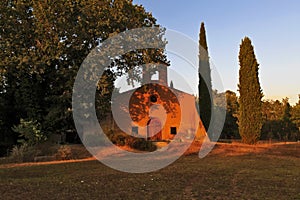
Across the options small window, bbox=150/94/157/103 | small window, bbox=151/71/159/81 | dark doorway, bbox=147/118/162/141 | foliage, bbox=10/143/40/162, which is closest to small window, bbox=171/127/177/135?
dark doorway, bbox=147/118/162/141

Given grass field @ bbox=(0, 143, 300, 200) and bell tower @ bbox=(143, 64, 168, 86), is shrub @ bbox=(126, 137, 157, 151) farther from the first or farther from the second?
grass field @ bbox=(0, 143, 300, 200)

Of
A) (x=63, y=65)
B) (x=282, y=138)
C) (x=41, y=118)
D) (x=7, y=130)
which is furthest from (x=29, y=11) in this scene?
(x=282, y=138)

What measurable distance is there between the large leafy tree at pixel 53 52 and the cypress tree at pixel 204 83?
5.88 meters

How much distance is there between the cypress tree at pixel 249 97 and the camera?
23.1 m

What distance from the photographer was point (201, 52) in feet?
88.3

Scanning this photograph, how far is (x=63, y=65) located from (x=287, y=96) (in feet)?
94.4

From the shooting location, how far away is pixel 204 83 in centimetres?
2731

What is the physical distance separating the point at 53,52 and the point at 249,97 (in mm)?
15206

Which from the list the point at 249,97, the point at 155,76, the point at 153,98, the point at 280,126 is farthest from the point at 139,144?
the point at 280,126

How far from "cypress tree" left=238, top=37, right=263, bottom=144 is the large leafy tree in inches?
282

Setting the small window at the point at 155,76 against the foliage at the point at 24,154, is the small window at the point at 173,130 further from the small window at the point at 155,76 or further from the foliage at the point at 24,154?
the foliage at the point at 24,154

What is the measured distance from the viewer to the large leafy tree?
18594mm

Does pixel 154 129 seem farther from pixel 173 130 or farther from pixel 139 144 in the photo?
pixel 139 144

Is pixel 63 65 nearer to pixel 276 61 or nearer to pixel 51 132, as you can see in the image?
pixel 51 132
